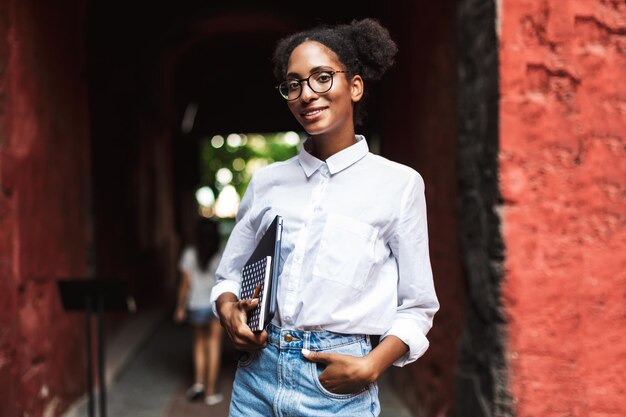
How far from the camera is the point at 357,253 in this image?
5.65 feet

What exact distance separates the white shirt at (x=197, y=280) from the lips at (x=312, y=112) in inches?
164

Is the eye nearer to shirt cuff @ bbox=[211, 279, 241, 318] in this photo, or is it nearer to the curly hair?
the curly hair

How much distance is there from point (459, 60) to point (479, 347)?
1313 mm

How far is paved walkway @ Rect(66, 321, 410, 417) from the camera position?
5449 millimetres

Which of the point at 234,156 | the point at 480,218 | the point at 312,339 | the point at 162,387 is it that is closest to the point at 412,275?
the point at 312,339

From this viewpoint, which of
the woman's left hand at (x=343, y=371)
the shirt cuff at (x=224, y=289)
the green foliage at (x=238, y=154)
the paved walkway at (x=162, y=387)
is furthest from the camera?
the green foliage at (x=238, y=154)

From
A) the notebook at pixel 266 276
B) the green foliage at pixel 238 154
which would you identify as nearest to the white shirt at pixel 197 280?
the notebook at pixel 266 276

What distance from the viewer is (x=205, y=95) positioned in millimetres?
14539

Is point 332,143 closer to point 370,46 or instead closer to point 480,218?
point 370,46

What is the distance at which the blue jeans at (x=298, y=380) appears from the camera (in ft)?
5.62

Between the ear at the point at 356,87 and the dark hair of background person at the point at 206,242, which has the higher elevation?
the ear at the point at 356,87

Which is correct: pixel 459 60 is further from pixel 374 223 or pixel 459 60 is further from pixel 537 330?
pixel 374 223

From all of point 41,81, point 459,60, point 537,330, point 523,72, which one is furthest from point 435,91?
point 41,81

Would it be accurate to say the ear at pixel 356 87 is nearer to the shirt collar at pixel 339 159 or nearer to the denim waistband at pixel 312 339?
the shirt collar at pixel 339 159
